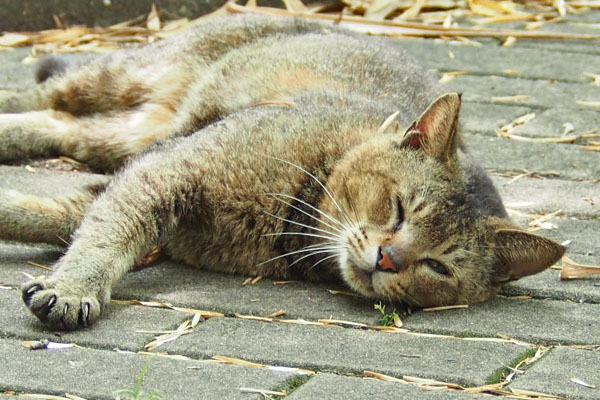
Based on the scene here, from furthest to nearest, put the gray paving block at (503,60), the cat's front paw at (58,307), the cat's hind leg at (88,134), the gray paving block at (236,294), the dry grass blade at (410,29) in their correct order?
the dry grass blade at (410,29), the gray paving block at (503,60), the cat's hind leg at (88,134), the gray paving block at (236,294), the cat's front paw at (58,307)

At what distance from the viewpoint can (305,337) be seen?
2.96m

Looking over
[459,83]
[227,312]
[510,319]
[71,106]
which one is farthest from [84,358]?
[459,83]

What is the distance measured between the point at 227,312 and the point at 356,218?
0.62m

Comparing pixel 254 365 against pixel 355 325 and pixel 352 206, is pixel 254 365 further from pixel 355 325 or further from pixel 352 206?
pixel 352 206

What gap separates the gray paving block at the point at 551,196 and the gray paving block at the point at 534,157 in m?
0.10

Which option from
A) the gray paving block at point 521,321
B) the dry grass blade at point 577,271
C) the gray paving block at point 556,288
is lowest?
the gray paving block at point 556,288

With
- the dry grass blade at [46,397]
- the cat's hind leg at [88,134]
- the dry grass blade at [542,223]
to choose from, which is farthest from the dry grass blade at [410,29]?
the dry grass blade at [46,397]

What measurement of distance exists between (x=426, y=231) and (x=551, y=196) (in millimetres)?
1286

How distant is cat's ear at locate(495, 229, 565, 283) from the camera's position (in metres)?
3.39

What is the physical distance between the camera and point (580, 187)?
458 cm

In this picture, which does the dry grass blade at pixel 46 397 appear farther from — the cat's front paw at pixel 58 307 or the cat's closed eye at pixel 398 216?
the cat's closed eye at pixel 398 216

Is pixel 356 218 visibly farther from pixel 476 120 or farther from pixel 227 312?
pixel 476 120

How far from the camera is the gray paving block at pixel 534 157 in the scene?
4.79m

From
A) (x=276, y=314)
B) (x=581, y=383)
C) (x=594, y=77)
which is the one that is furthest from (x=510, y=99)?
(x=581, y=383)
